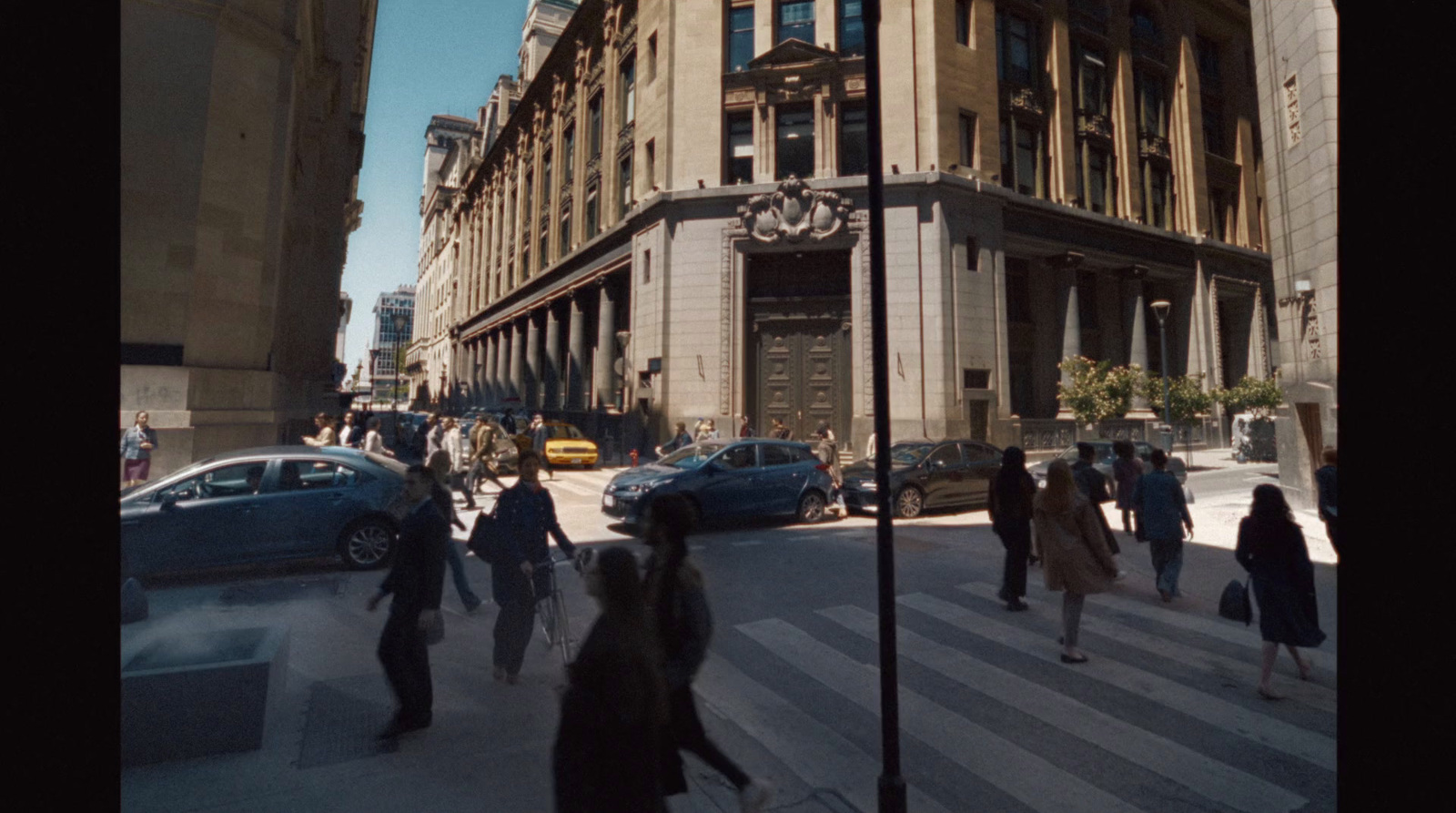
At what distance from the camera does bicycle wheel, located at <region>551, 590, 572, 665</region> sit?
210 inches

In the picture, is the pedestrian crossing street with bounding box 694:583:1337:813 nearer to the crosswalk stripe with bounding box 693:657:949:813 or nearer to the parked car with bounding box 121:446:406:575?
the crosswalk stripe with bounding box 693:657:949:813

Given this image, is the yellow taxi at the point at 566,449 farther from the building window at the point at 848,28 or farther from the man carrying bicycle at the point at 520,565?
the building window at the point at 848,28

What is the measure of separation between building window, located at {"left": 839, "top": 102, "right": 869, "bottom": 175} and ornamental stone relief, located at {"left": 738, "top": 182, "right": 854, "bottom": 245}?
1834mm

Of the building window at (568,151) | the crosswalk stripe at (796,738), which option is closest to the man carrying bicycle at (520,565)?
the crosswalk stripe at (796,738)

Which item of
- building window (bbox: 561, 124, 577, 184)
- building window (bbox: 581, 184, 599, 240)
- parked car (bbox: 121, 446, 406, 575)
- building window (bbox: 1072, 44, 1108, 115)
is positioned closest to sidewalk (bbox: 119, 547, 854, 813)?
parked car (bbox: 121, 446, 406, 575)

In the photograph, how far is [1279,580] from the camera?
468 cm

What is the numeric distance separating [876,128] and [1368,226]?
2.06m

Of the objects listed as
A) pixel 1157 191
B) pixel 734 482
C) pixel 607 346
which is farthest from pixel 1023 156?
pixel 734 482

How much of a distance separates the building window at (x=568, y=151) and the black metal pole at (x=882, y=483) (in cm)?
3403

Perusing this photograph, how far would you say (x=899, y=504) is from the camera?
1309 cm

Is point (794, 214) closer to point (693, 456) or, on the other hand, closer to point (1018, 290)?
point (1018, 290)

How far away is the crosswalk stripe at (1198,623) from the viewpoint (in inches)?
221

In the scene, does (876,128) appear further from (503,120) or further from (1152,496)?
(503,120)

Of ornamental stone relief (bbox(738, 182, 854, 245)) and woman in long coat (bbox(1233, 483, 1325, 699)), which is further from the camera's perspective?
ornamental stone relief (bbox(738, 182, 854, 245))
